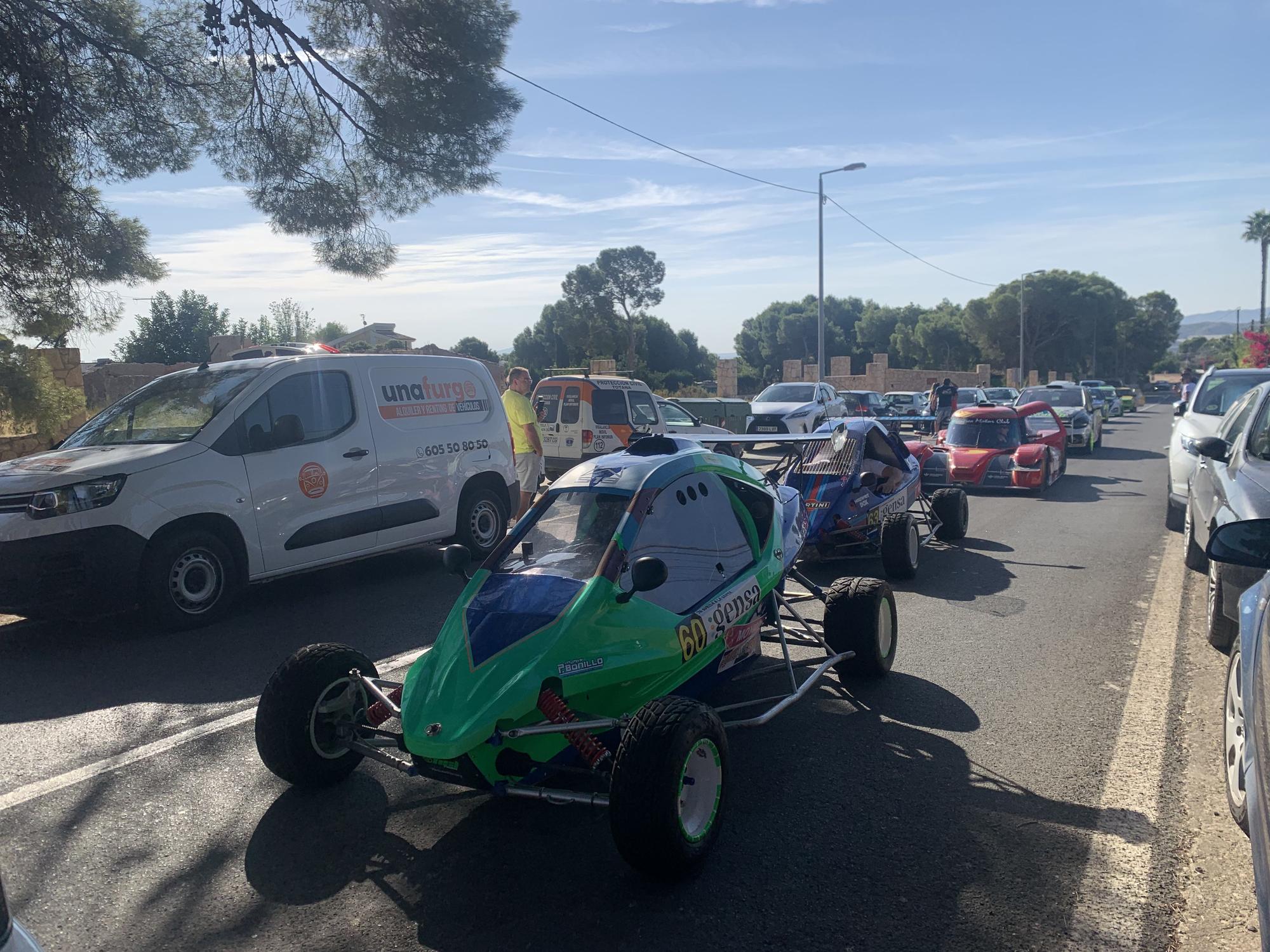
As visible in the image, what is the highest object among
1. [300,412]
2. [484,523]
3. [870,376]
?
[300,412]

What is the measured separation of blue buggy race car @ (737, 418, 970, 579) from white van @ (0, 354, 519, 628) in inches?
133

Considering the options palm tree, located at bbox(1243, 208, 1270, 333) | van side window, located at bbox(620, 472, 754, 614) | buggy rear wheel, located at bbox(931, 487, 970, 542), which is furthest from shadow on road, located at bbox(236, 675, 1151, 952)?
palm tree, located at bbox(1243, 208, 1270, 333)

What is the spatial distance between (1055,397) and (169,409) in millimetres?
23546

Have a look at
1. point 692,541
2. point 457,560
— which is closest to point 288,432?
point 457,560

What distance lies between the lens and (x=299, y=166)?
11617 mm

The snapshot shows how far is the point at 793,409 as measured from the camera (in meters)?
24.1

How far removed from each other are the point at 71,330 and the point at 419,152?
15.8 feet

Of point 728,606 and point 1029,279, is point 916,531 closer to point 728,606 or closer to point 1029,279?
point 728,606

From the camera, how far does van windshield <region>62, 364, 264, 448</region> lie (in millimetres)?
7836

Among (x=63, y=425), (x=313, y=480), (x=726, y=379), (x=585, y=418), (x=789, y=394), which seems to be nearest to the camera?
(x=313, y=480)

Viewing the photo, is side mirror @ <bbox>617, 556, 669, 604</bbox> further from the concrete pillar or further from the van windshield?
the concrete pillar

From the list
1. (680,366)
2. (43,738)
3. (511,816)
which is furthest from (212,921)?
(680,366)

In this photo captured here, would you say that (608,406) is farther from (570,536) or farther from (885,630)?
(570,536)

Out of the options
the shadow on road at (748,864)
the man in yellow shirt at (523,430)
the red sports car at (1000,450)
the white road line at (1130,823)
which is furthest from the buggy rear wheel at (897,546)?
the red sports car at (1000,450)
